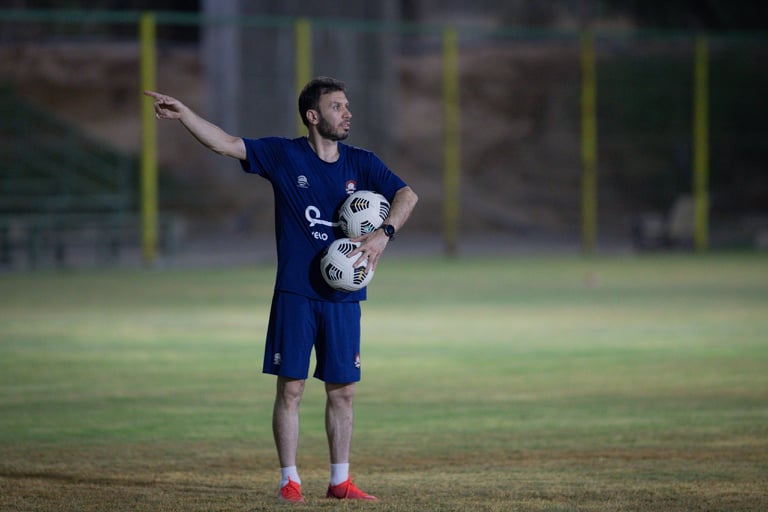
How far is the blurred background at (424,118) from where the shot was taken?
27734mm

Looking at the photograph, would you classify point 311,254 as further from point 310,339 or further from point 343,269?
point 310,339

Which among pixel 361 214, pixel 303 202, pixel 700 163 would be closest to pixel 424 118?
pixel 700 163

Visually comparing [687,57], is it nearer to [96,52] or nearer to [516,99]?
[516,99]

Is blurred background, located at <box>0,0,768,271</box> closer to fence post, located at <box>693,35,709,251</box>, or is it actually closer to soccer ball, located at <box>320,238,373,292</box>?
fence post, located at <box>693,35,709,251</box>

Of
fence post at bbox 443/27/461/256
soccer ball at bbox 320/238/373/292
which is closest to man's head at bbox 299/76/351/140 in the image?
soccer ball at bbox 320/238/373/292

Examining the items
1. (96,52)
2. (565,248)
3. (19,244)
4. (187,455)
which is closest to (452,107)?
(565,248)

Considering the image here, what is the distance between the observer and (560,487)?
7270 millimetres

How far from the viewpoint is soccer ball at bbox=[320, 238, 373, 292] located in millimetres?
6875

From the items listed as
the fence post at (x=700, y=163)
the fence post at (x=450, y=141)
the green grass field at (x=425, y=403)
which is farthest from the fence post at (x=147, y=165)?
the fence post at (x=700, y=163)

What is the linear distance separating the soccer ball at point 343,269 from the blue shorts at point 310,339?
0.17 m

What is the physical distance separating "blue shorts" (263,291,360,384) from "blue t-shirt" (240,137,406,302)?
0.06 metres

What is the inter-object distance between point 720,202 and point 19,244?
25973 mm

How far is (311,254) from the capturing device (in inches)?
279

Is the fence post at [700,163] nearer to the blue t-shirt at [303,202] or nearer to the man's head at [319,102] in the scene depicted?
the blue t-shirt at [303,202]
